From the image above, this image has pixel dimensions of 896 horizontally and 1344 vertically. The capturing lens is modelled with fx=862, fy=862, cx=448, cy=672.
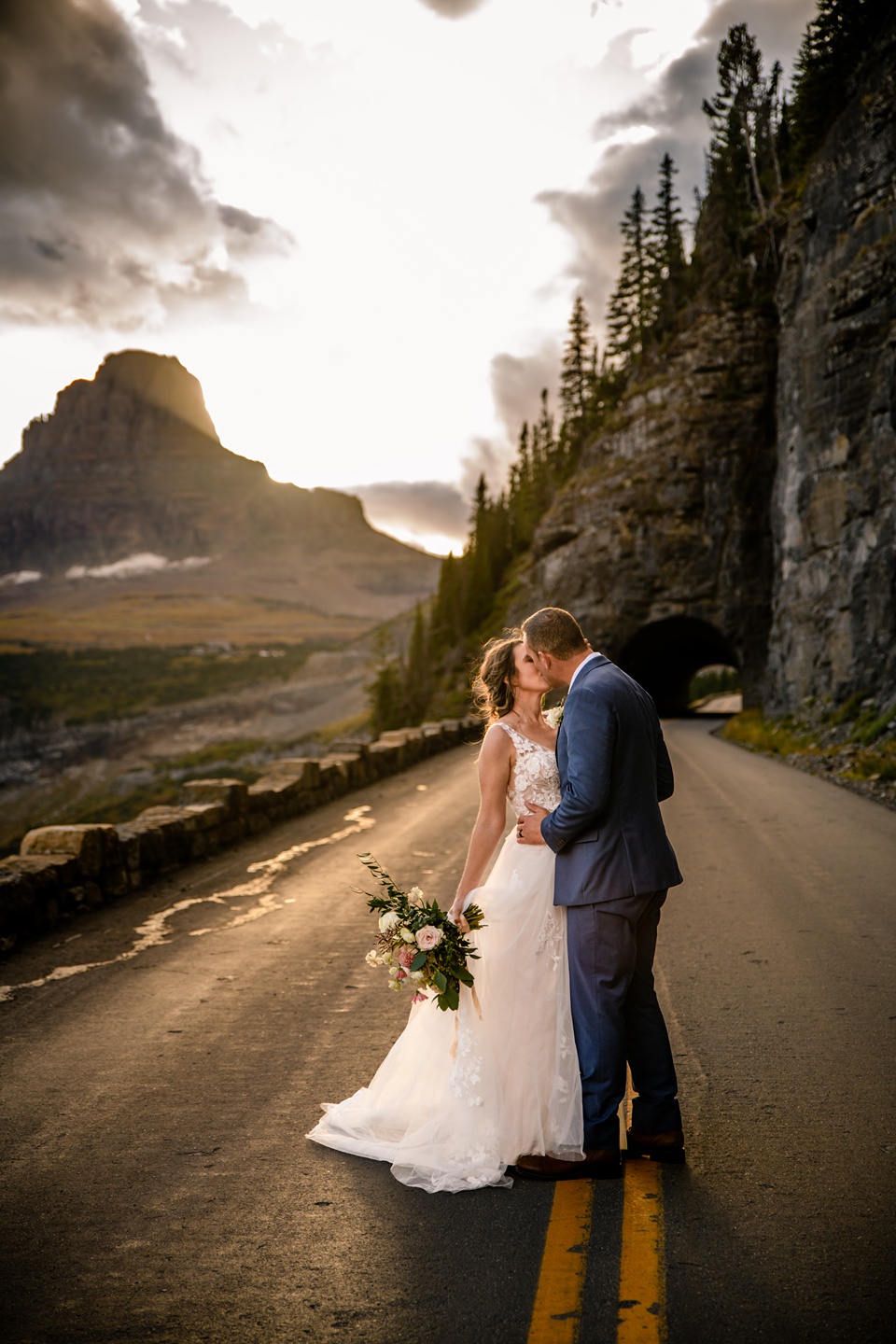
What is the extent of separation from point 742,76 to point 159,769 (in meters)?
94.1

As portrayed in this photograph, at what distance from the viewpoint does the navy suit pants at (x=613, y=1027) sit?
11.6 feet

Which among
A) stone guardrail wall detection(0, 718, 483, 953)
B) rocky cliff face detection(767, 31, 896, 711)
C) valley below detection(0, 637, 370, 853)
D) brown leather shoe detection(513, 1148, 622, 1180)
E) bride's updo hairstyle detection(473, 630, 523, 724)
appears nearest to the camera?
brown leather shoe detection(513, 1148, 622, 1180)

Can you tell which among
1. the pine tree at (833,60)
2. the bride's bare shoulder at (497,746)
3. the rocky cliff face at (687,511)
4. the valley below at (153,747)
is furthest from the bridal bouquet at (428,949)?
the valley below at (153,747)

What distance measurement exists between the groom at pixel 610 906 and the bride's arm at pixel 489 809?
0.84 feet

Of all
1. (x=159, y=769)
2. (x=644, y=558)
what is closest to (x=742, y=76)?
(x=644, y=558)

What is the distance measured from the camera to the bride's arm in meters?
3.92

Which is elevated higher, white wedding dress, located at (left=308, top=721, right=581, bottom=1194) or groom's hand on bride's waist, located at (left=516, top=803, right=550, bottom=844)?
groom's hand on bride's waist, located at (left=516, top=803, right=550, bottom=844)

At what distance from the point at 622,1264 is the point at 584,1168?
0.65 meters

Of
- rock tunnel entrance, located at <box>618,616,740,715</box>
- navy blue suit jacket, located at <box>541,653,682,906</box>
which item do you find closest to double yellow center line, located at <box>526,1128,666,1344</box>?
navy blue suit jacket, located at <box>541,653,682,906</box>

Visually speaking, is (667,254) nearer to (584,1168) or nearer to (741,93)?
(741,93)

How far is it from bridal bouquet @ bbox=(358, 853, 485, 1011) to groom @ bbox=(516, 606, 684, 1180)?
47 cm

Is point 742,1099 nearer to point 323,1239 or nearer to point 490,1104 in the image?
point 490,1104

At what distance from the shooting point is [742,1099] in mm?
4141

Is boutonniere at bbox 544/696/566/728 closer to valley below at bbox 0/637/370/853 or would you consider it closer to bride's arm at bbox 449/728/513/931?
bride's arm at bbox 449/728/513/931
